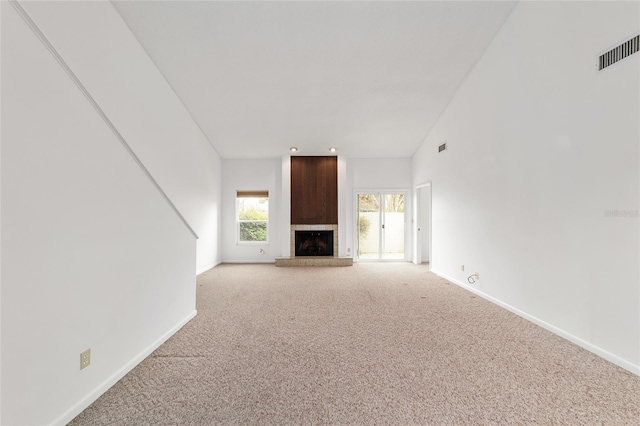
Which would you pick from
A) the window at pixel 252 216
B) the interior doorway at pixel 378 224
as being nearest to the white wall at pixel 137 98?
the window at pixel 252 216

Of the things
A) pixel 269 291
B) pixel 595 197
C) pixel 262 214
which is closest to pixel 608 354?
pixel 595 197

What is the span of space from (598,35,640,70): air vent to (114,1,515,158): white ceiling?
5.17ft

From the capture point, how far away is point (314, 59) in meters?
4.32

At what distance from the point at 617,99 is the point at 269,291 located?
4.56m

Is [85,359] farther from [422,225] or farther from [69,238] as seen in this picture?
[422,225]

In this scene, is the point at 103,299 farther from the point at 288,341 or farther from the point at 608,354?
the point at 608,354

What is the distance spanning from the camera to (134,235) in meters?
2.27

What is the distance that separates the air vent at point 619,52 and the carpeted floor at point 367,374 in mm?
2505

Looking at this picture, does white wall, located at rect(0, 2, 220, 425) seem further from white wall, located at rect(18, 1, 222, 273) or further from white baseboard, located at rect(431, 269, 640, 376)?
white baseboard, located at rect(431, 269, 640, 376)

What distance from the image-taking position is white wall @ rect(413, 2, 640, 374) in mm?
2352

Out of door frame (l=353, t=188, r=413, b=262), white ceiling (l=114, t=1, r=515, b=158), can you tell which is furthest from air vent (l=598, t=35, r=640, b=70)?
door frame (l=353, t=188, r=413, b=262)

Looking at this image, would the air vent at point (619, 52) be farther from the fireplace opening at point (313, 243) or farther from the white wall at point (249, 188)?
the white wall at point (249, 188)

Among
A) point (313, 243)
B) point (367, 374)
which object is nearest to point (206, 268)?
point (313, 243)

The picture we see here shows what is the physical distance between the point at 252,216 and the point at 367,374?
19.9 feet
